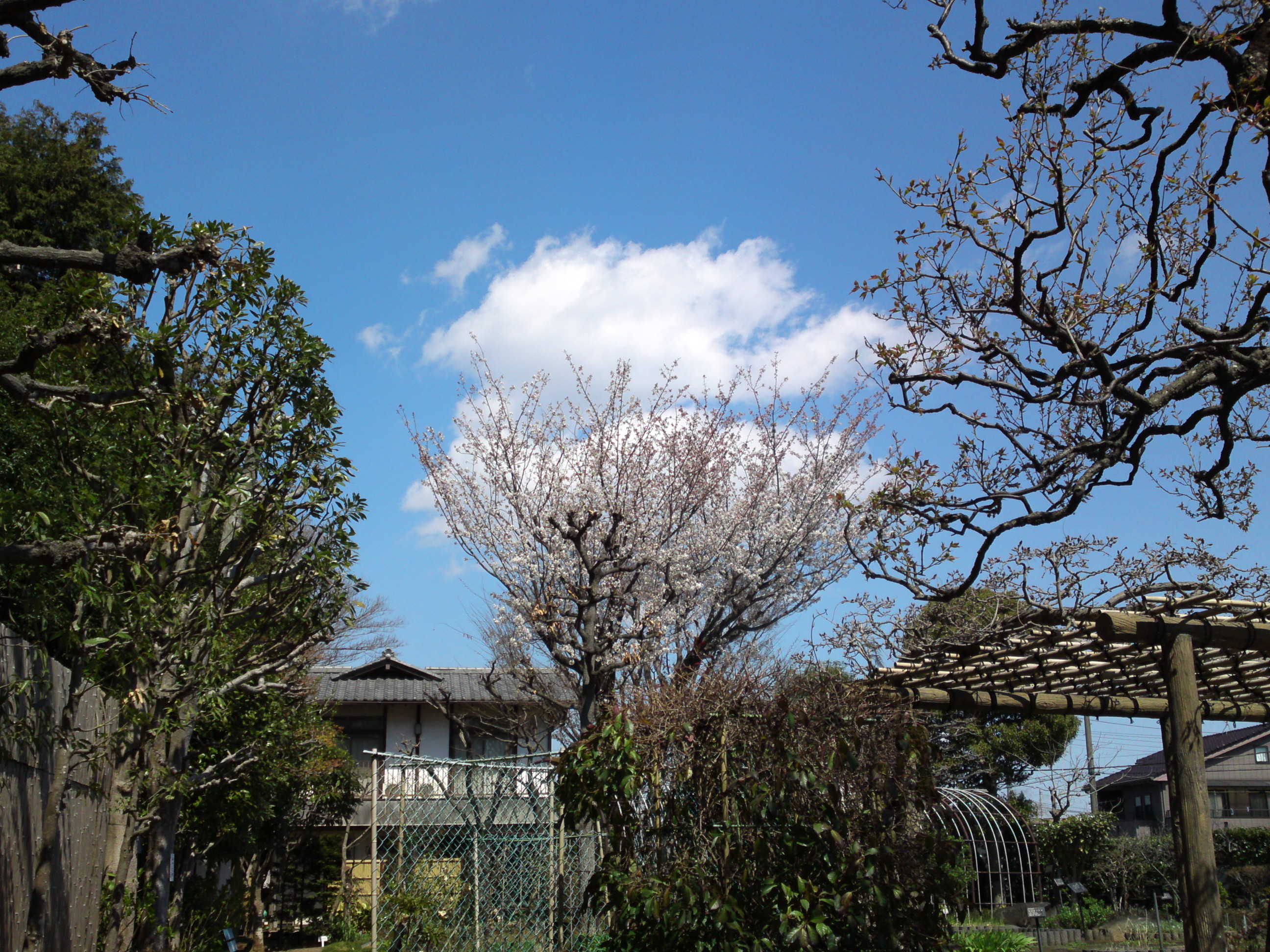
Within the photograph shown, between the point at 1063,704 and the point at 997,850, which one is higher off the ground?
the point at 1063,704

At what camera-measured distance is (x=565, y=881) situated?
17.7 feet

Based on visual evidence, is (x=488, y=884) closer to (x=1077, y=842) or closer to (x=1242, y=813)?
(x=1077, y=842)

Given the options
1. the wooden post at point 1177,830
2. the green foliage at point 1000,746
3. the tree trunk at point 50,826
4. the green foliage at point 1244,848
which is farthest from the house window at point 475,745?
the green foliage at point 1244,848

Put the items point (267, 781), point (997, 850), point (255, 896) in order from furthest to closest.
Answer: point (255, 896) → point (997, 850) → point (267, 781)

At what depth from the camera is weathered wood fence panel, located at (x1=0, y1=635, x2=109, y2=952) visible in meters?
4.79

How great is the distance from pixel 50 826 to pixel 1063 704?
22.6 feet

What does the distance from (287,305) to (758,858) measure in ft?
15.0

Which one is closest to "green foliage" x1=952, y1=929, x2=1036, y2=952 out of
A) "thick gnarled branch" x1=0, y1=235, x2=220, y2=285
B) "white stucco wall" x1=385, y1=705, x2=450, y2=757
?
"thick gnarled branch" x1=0, y1=235, x2=220, y2=285

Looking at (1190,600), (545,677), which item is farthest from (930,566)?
(545,677)

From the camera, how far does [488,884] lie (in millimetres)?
5445

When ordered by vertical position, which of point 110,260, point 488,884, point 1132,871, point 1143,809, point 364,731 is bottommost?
point 1143,809

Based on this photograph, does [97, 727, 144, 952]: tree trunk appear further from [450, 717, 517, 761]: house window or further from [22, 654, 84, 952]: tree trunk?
[450, 717, 517, 761]: house window

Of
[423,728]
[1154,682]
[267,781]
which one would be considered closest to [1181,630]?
[1154,682]

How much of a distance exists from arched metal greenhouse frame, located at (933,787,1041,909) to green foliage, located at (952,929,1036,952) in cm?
118
